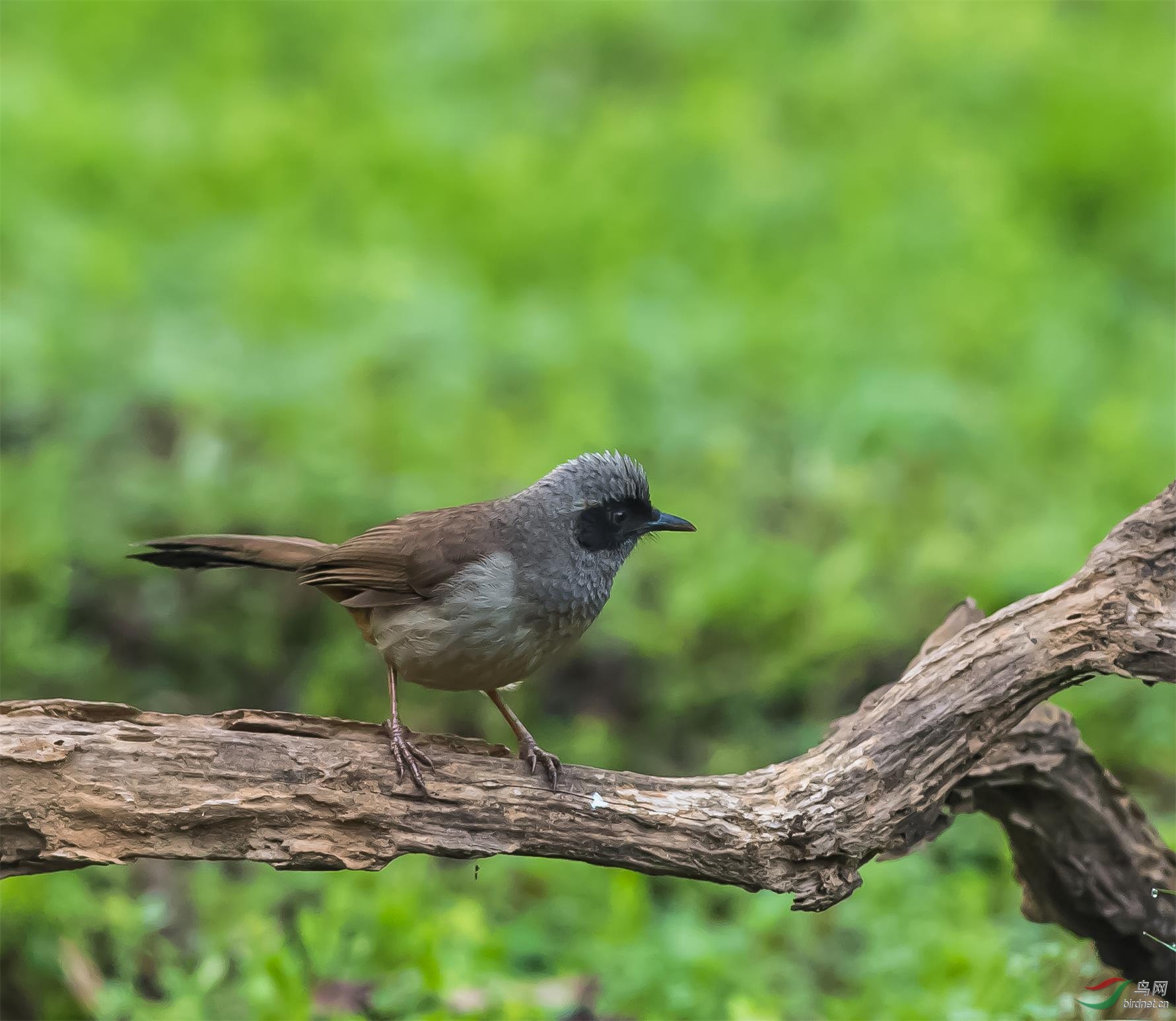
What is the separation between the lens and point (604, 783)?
139 inches

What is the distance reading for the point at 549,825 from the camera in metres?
3.41

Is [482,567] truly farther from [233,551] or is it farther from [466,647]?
[233,551]

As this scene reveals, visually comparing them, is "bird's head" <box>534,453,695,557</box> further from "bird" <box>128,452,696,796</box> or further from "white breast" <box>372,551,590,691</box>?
"white breast" <box>372,551,590,691</box>

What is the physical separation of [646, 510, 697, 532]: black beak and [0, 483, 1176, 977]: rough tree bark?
859mm

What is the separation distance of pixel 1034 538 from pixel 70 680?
4.59 metres

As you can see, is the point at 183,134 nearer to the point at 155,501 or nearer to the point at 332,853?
the point at 155,501

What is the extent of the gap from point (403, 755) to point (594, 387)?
14.8ft

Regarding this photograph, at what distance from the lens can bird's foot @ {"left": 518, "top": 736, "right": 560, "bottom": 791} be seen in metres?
3.52

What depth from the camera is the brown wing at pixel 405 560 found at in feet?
13.2

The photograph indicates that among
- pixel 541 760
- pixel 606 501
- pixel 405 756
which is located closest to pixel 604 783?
pixel 541 760

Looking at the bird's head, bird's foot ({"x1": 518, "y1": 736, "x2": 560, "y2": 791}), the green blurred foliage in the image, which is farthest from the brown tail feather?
the green blurred foliage

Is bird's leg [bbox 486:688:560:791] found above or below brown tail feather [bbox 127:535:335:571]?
below

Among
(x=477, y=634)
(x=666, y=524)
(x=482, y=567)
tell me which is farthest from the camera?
(x=666, y=524)

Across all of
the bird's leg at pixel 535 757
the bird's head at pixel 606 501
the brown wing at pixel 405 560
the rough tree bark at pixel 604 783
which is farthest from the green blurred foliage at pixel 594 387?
the bird's head at pixel 606 501
